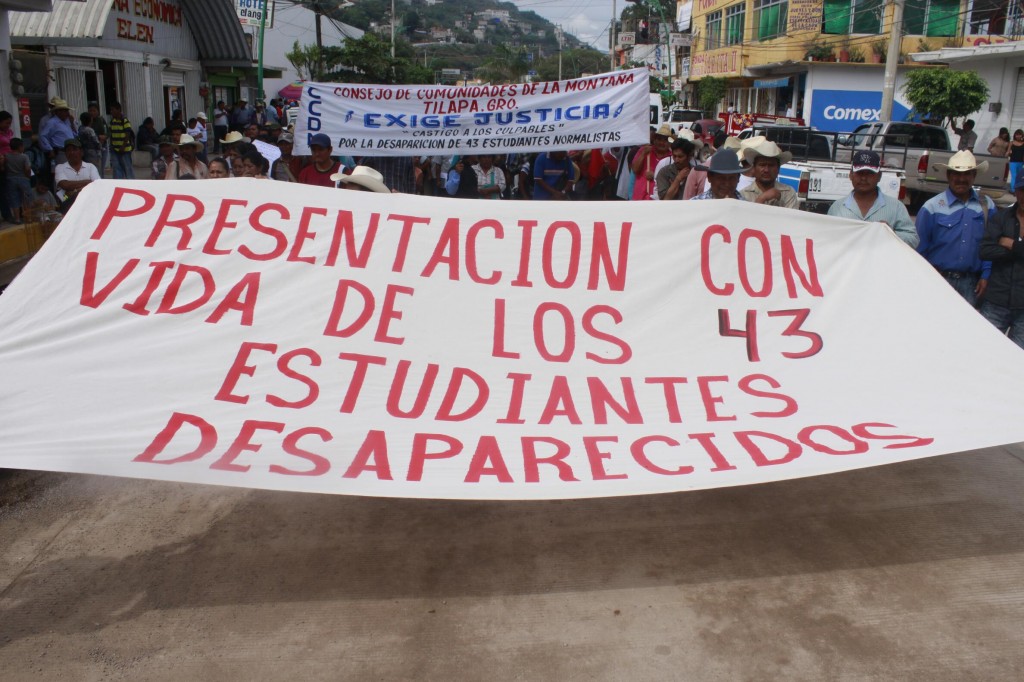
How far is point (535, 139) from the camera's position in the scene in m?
9.78

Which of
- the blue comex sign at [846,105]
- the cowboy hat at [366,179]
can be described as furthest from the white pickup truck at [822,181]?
the blue comex sign at [846,105]

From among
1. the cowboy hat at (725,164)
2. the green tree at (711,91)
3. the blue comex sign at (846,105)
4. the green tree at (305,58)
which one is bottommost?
the cowboy hat at (725,164)

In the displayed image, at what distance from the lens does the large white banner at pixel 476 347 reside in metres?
3.53

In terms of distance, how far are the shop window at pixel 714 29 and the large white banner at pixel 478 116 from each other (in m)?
45.0

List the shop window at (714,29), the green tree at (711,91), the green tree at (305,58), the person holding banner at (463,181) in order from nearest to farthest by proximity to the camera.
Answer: the person holding banner at (463,181) < the green tree at (305,58) < the green tree at (711,91) < the shop window at (714,29)

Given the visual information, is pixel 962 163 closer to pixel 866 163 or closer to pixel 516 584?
pixel 866 163

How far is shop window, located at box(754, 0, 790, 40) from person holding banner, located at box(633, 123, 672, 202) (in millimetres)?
33544

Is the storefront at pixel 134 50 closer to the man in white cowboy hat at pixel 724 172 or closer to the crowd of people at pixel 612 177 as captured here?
the crowd of people at pixel 612 177

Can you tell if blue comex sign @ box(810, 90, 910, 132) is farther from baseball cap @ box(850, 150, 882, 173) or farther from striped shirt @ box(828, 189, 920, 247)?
striped shirt @ box(828, 189, 920, 247)

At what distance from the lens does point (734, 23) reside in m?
48.3

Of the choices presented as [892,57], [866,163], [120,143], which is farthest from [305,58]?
[866,163]

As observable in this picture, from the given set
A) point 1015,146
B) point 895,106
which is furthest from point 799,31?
point 1015,146

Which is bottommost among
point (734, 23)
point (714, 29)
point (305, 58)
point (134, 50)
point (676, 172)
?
point (676, 172)

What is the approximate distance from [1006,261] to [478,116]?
5797mm
